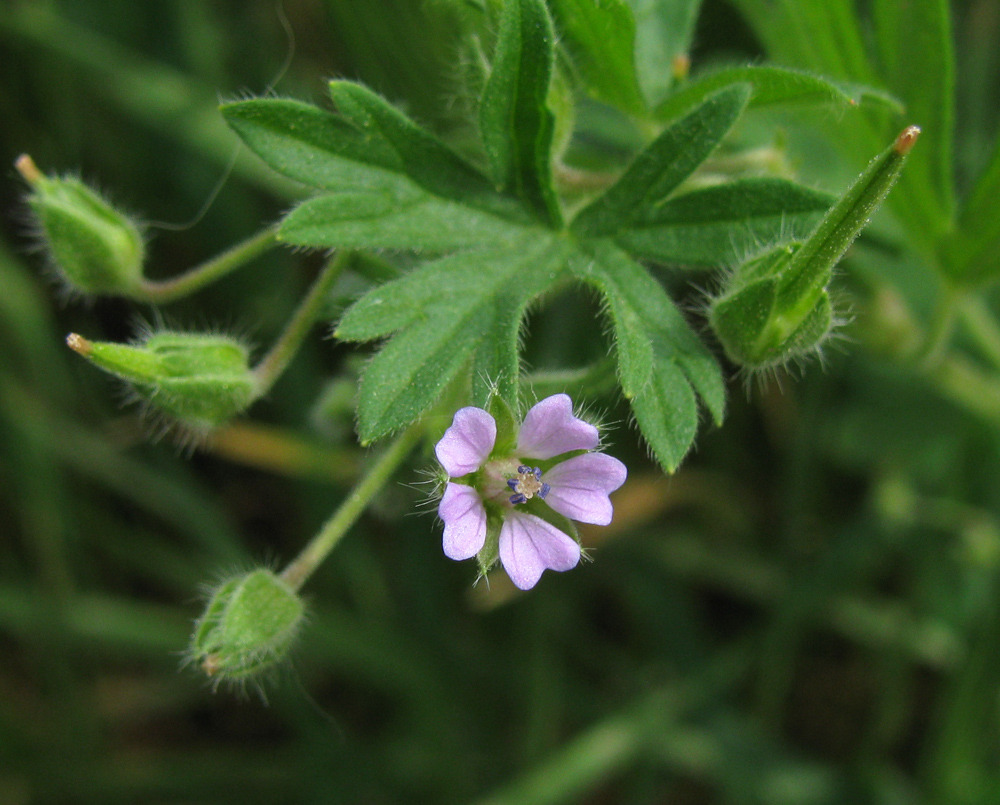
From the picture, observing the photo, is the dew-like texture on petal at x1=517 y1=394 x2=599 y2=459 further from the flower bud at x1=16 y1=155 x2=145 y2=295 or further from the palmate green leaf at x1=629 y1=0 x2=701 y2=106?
the flower bud at x1=16 y1=155 x2=145 y2=295

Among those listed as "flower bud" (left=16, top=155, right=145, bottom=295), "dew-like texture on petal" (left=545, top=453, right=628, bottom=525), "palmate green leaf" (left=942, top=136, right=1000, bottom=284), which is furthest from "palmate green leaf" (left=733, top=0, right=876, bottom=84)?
"flower bud" (left=16, top=155, right=145, bottom=295)

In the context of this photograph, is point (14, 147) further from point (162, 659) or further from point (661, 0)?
point (661, 0)

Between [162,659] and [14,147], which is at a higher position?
[14,147]

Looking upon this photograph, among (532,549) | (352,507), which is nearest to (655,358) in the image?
(532,549)

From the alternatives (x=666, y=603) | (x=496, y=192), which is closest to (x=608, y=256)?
(x=496, y=192)

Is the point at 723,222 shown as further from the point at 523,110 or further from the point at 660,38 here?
the point at 660,38

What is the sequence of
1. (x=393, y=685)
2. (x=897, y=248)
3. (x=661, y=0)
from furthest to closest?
(x=393, y=685) → (x=897, y=248) → (x=661, y=0)
